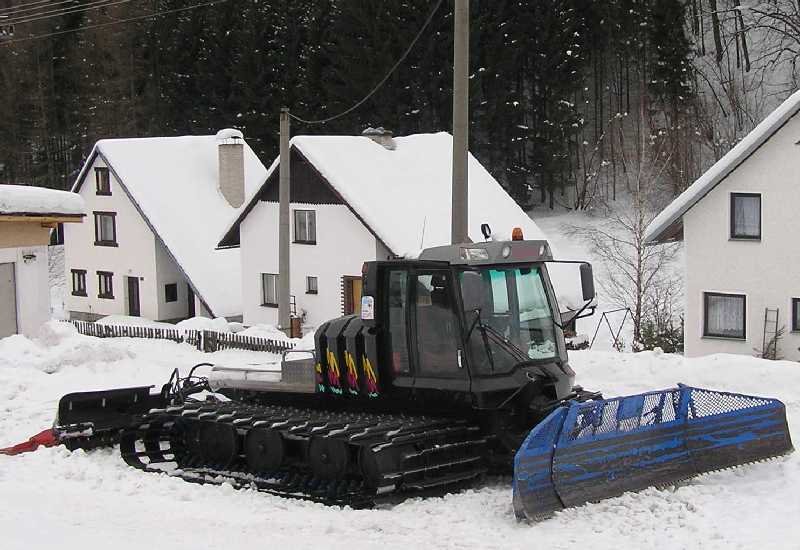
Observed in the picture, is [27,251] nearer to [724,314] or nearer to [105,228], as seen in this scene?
[724,314]

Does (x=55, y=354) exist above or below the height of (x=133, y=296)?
above

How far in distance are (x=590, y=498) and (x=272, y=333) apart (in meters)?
16.2

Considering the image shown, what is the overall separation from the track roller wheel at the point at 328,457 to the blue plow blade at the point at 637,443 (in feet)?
6.77

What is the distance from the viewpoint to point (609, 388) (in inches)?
580

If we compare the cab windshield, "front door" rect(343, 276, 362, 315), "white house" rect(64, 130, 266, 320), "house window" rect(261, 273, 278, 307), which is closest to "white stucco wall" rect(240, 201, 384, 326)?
"house window" rect(261, 273, 278, 307)

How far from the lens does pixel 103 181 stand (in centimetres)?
4003

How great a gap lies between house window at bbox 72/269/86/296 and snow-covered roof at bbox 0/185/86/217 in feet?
63.2

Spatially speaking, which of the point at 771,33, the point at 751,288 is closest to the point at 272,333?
the point at 751,288

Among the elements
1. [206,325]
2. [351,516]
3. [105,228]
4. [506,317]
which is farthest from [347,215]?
[351,516]

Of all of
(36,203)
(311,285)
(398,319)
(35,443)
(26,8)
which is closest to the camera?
(398,319)

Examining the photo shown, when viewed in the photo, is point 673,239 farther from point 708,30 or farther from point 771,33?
point 708,30

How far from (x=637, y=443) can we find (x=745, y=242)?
662 inches

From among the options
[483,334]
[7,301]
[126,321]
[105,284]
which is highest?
[483,334]

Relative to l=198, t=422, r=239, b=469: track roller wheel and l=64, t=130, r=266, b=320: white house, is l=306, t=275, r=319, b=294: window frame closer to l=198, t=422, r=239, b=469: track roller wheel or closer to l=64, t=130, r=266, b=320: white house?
l=64, t=130, r=266, b=320: white house
